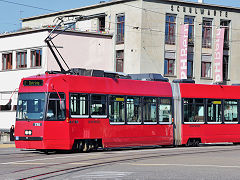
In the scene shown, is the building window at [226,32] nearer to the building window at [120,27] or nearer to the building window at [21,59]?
the building window at [120,27]

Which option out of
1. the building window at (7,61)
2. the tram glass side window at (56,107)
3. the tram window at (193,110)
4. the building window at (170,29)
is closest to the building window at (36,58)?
the building window at (7,61)

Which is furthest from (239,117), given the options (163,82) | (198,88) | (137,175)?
(137,175)

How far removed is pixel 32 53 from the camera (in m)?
47.2

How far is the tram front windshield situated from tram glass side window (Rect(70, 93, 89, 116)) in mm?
Answer: 1303

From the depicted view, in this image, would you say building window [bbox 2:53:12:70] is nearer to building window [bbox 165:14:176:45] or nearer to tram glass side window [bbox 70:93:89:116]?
building window [bbox 165:14:176:45]

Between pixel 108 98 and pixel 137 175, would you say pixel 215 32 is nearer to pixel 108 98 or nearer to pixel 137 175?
pixel 108 98

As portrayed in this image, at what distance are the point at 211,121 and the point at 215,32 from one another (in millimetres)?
22425

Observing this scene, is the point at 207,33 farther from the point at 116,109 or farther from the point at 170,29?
the point at 116,109

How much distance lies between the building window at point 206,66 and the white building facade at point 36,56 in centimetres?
822

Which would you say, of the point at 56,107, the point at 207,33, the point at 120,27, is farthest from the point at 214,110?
the point at 207,33

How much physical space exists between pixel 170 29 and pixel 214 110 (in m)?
19.6

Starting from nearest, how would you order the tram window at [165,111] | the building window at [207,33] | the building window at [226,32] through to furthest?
the tram window at [165,111], the building window at [207,33], the building window at [226,32]

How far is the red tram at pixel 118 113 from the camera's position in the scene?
73.8ft

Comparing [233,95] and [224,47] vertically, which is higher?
[224,47]
